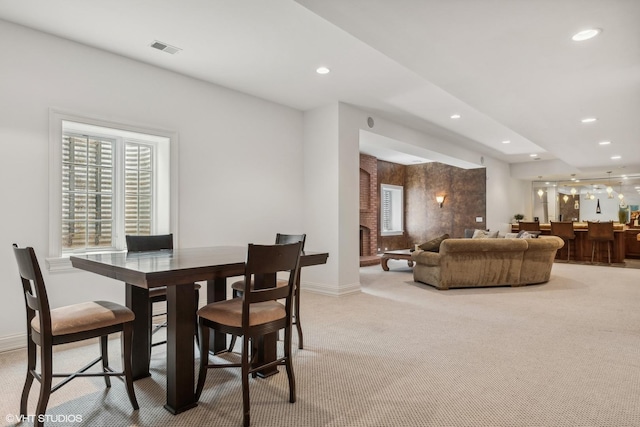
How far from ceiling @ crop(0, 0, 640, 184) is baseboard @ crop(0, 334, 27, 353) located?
8.60 ft

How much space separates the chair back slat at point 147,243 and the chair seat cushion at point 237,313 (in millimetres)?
1333

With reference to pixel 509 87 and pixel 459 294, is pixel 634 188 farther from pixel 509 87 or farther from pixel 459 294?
pixel 509 87

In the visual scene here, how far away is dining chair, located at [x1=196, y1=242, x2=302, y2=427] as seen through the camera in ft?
6.62

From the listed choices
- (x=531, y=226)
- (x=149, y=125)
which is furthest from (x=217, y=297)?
(x=531, y=226)

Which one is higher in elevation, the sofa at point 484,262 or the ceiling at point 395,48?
the ceiling at point 395,48

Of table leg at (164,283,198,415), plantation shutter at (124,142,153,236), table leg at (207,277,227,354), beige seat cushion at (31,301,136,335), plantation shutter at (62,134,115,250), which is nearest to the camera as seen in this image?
beige seat cushion at (31,301,136,335)

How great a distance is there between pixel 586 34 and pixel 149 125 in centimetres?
393

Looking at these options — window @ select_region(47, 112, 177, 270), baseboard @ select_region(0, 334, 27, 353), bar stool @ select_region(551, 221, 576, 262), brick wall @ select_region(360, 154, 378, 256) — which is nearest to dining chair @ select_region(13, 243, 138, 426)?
baseboard @ select_region(0, 334, 27, 353)

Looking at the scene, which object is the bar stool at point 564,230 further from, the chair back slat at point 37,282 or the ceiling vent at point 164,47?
the chair back slat at point 37,282

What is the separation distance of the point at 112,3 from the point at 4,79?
118cm

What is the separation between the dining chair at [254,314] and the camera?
202 cm

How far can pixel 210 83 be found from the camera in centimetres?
455

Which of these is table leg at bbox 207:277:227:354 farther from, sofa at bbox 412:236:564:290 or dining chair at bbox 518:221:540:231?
dining chair at bbox 518:221:540:231

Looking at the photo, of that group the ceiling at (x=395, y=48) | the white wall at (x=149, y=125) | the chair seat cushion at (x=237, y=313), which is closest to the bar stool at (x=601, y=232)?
the ceiling at (x=395, y=48)
